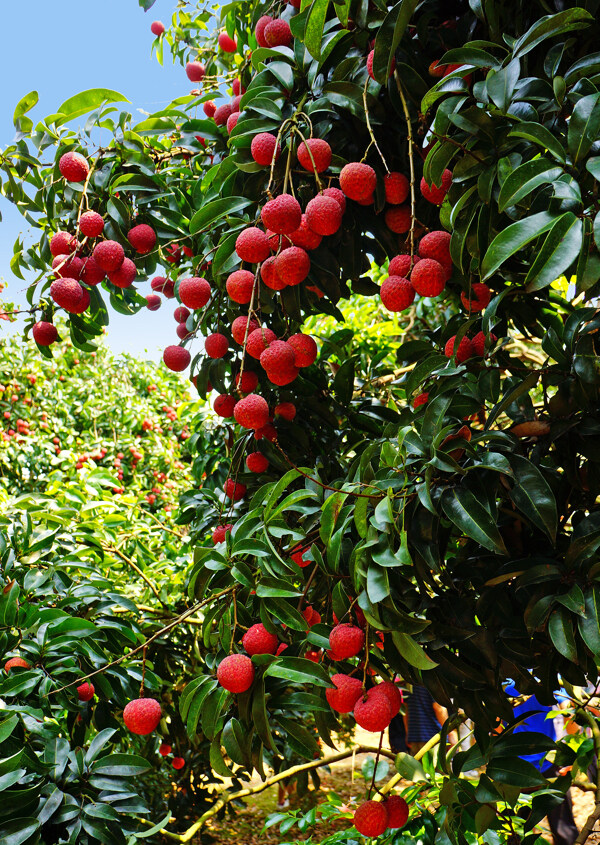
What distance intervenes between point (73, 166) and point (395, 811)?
134 cm

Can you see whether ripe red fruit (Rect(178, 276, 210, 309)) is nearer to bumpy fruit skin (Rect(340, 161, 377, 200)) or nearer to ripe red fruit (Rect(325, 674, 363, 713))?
bumpy fruit skin (Rect(340, 161, 377, 200))

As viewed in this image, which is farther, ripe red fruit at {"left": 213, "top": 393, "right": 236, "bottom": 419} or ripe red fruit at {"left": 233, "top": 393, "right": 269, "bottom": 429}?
ripe red fruit at {"left": 213, "top": 393, "right": 236, "bottom": 419}

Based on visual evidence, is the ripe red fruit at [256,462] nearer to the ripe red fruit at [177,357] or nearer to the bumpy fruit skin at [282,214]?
the ripe red fruit at [177,357]

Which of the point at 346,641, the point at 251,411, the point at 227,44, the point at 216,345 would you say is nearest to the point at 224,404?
the point at 216,345

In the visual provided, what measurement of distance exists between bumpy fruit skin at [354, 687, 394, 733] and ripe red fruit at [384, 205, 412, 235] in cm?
76

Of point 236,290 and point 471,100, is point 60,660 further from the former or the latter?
point 471,100

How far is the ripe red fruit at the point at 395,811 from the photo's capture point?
980mm

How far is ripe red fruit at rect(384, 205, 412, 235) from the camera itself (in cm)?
112

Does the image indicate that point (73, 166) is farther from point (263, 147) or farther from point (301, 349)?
point (301, 349)

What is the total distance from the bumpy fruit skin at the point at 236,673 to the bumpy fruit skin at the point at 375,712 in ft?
0.56

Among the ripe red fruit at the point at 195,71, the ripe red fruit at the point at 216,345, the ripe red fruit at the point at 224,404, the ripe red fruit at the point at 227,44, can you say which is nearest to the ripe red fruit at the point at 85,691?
the ripe red fruit at the point at 224,404

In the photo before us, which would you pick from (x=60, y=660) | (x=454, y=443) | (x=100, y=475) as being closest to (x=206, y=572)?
(x=60, y=660)

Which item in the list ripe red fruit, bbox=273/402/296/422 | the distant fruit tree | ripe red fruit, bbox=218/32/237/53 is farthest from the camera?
ripe red fruit, bbox=218/32/237/53

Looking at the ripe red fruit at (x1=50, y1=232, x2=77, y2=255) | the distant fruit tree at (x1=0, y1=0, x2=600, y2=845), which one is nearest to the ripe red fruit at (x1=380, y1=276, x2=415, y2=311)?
the distant fruit tree at (x1=0, y1=0, x2=600, y2=845)
